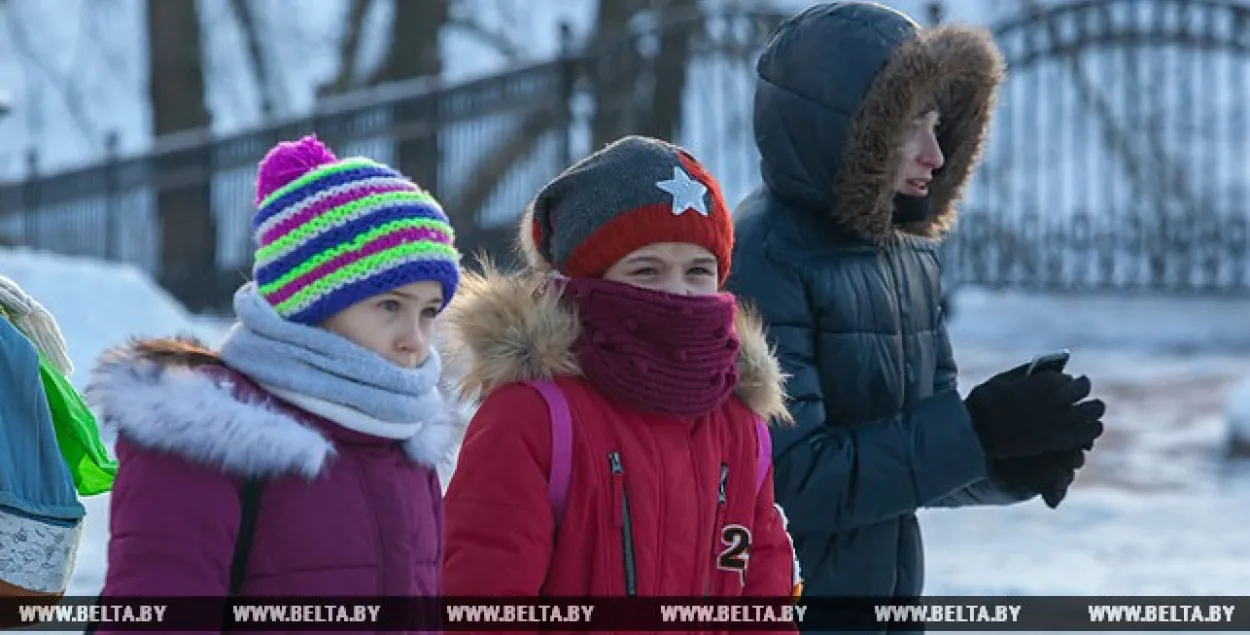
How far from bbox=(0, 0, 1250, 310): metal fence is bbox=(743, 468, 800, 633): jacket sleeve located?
9.38 m

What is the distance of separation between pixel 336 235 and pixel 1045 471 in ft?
4.56

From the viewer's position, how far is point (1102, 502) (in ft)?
28.9

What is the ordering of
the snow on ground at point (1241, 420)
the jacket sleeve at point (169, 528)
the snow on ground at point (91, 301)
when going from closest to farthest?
the jacket sleeve at point (169, 528) < the snow on ground at point (91, 301) < the snow on ground at point (1241, 420)

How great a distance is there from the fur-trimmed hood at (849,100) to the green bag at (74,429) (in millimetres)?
1249

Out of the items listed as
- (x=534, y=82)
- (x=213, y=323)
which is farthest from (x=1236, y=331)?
(x=213, y=323)

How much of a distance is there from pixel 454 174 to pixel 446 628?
11234mm

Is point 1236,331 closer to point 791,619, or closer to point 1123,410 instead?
point 1123,410

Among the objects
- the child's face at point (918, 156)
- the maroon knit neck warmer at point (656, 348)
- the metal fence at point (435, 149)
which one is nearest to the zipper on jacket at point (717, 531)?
the maroon knit neck warmer at point (656, 348)

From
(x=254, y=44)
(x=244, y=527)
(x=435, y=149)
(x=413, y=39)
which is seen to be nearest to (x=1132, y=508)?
(x=435, y=149)

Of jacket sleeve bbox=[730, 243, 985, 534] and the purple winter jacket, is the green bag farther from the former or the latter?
jacket sleeve bbox=[730, 243, 985, 534]

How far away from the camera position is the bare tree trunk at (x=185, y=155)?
14.2 metres

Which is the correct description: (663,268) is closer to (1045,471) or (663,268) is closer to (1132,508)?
(1045,471)

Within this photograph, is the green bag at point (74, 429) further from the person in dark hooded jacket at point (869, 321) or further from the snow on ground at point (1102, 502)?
the snow on ground at point (1102, 502)

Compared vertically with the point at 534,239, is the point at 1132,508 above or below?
below
